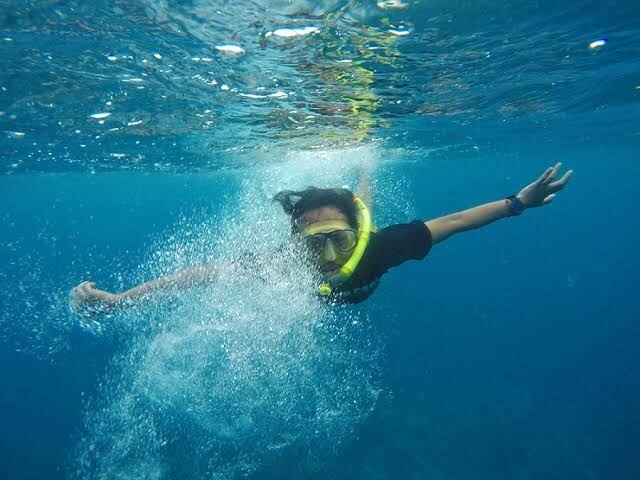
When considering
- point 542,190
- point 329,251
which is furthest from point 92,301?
point 542,190

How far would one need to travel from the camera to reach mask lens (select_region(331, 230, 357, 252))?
387 centimetres

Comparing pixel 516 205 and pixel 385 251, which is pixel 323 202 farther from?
pixel 516 205

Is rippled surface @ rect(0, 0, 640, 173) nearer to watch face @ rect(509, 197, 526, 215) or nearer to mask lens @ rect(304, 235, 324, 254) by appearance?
watch face @ rect(509, 197, 526, 215)

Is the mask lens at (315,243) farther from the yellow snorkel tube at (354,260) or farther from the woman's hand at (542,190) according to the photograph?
the woman's hand at (542,190)

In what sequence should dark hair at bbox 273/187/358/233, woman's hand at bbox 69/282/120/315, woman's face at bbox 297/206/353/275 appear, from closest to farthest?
woman's face at bbox 297/206/353/275
dark hair at bbox 273/187/358/233
woman's hand at bbox 69/282/120/315

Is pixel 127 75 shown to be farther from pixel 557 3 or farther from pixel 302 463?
pixel 302 463

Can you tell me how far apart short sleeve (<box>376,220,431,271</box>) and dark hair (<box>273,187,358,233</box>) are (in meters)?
0.37

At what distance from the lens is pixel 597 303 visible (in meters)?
65.6

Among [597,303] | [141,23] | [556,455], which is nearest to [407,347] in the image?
[556,455]

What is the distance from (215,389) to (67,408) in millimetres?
14647

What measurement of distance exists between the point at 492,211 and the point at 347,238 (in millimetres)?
1893

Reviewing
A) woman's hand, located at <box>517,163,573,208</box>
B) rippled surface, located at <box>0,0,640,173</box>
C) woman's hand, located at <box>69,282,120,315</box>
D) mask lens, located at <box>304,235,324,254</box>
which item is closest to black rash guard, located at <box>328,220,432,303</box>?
mask lens, located at <box>304,235,324,254</box>

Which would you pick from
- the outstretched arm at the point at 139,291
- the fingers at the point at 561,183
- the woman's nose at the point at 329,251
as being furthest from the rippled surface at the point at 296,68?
the outstretched arm at the point at 139,291

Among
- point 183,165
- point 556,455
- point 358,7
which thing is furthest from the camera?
point 183,165
